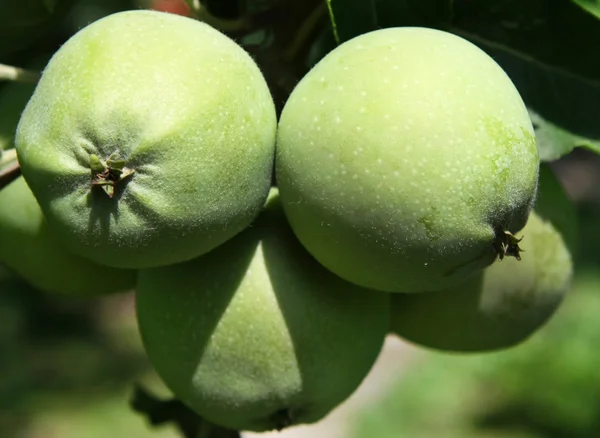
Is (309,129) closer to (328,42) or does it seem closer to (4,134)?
(328,42)

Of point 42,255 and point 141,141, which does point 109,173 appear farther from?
point 42,255

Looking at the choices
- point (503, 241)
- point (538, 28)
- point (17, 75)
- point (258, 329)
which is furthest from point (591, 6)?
point (17, 75)

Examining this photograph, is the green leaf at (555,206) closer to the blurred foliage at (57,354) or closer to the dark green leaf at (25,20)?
the dark green leaf at (25,20)

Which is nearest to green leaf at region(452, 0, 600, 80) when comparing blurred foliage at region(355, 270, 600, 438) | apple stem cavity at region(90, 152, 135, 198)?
apple stem cavity at region(90, 152, 135, 198)

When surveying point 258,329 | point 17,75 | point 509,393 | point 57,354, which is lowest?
point 57,354

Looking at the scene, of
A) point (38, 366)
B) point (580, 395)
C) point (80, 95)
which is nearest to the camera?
point (80, 95)

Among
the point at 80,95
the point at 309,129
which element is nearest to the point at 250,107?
the point at 309,129

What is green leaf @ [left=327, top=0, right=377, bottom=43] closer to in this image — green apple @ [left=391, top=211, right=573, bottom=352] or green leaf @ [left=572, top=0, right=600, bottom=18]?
green leaf @ [left=572, top=0, right=600, bottom=18]
